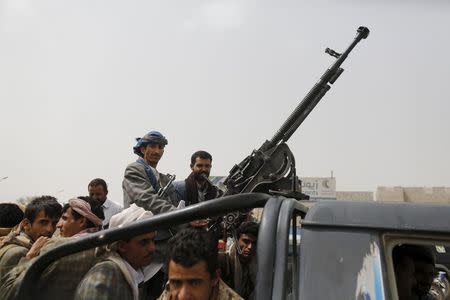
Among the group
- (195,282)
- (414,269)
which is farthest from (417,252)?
(195,282)

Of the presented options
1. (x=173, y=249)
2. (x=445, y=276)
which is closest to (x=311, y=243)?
(x=173, y=249)

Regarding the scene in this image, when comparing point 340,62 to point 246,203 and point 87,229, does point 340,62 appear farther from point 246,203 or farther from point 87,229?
point 246,203

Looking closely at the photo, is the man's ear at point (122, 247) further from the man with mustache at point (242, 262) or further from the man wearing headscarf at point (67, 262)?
the man with mustache at point (242, 262)

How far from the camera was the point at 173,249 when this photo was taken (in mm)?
1748

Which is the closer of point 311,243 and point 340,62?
point 311,243

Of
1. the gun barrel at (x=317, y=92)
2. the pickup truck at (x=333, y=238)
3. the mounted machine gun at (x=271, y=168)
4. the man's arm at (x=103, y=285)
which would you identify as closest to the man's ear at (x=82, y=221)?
the man's arm at (x=103, y=285)

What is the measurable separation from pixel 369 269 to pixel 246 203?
0.37m

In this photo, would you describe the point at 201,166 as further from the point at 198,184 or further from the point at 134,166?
the point at 134,166

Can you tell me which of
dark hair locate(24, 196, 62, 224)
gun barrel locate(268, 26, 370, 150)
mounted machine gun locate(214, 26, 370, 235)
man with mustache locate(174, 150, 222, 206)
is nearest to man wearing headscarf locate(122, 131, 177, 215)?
man with mustache locate(174, 150, 222, 206)

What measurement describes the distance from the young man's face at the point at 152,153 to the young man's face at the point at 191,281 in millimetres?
1970

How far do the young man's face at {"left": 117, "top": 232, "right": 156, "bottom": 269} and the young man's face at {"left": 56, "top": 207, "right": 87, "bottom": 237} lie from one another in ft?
3.11

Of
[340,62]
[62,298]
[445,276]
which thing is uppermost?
[340,62]

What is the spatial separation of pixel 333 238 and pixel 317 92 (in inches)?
170

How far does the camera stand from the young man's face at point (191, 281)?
5.47ft
